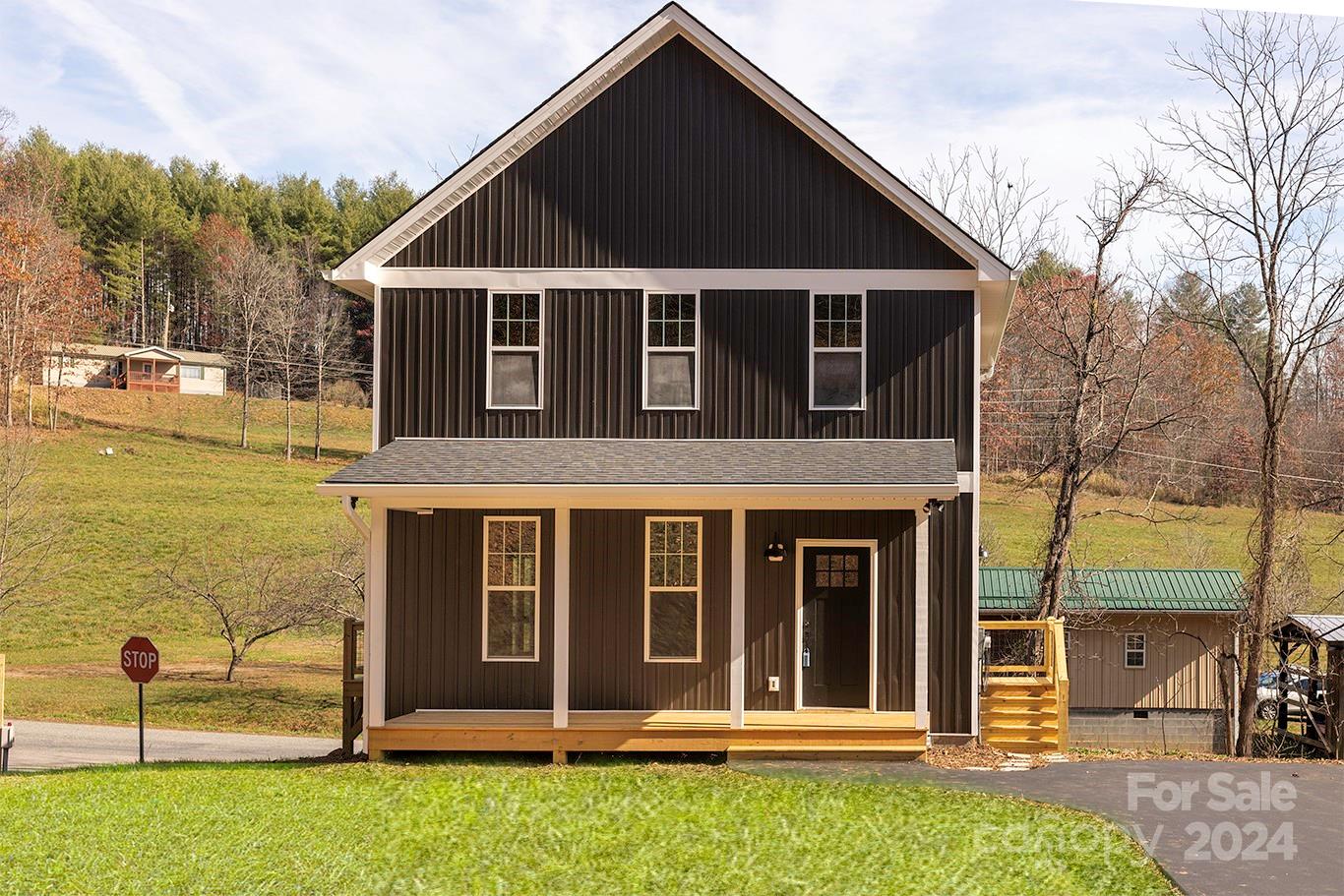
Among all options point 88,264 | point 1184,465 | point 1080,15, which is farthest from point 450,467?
point 88,264

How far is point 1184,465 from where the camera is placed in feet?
143

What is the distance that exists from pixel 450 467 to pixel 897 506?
491 cm

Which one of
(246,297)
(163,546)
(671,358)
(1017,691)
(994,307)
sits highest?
(246,297)

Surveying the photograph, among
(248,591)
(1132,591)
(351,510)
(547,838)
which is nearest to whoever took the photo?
(547,838)

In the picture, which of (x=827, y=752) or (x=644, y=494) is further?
(x=827, y=752)

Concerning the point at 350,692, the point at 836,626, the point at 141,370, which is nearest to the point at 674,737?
the point at 836,626

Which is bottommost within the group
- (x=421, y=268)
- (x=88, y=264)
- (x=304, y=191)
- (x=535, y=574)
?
(x=535, y=574)

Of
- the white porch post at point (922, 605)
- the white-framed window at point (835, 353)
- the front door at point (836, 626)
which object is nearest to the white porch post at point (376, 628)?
the front door at point (836, 626)

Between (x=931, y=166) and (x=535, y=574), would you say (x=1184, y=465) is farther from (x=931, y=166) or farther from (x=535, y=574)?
(x=535, y=574)

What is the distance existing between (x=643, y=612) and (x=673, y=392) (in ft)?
8.70

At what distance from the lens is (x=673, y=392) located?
561 inches

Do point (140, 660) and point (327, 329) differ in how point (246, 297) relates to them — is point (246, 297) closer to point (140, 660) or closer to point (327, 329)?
point (327, 329)

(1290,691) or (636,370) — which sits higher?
(636,370)

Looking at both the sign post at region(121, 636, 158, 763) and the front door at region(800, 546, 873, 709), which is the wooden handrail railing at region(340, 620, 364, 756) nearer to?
the sign post at region(121, 636, 158, 763)
